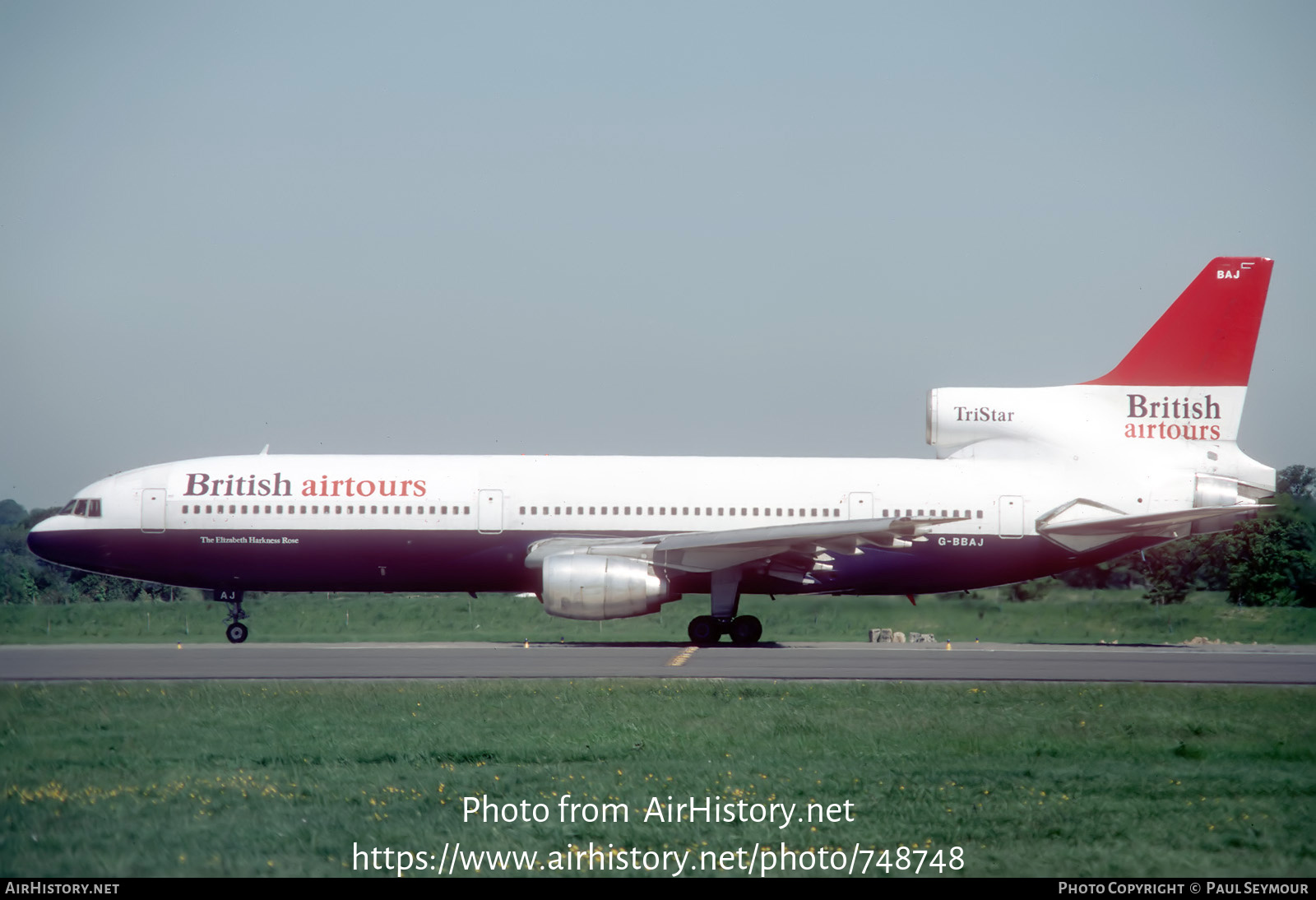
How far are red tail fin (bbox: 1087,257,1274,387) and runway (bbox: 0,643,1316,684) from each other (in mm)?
6063

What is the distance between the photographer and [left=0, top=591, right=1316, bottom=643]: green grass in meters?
28.0

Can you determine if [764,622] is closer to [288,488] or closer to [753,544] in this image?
[753,544]

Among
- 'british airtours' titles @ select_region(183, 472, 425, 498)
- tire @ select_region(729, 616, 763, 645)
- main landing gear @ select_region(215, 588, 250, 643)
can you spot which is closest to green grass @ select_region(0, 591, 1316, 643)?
main landing gear @ select_region(215, 588, 250, 643)

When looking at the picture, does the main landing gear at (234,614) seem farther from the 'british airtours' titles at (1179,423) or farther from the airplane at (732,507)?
the 'british airtours' titles at (1179,423)

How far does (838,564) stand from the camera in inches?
1026

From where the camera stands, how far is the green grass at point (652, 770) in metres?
8.56

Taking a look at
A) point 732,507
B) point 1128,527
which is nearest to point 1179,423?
point 1128,527

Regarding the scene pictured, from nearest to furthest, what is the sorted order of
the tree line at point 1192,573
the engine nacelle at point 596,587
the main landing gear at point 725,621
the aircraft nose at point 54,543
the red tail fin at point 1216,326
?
the engine nacelle at point 596,587 < the main landing gear at point 725,621 < the aircraft nose at point 54,543 < the red tail fin at point 1216,326 < the tree line at point 1192,573

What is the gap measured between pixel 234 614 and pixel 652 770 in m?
17.8

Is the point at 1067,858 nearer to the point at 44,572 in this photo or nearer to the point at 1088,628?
the point at 1088,628

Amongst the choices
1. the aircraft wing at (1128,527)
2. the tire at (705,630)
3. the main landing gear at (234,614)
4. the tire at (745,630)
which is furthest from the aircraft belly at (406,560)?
the tire at (745,630)

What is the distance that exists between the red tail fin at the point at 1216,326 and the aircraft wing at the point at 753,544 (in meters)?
6.97

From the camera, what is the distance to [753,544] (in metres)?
24.1
